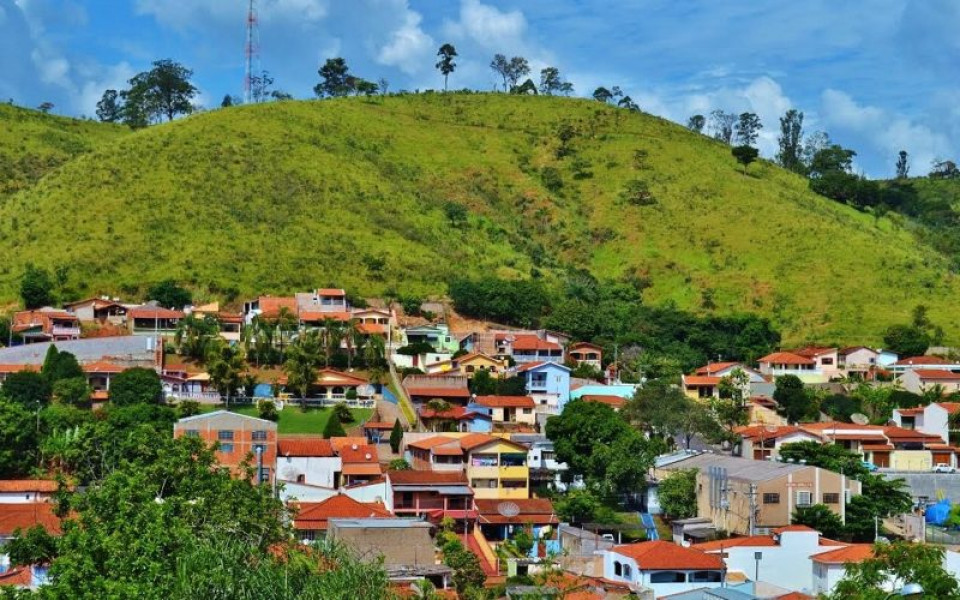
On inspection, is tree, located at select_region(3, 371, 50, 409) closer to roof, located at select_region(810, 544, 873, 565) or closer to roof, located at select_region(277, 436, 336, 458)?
roof, located at select_region(277, 436, 336, 458)

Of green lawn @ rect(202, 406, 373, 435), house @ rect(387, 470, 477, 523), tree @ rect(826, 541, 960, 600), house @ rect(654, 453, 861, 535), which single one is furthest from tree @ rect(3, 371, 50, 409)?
tree @ rect(826, 541, 960, 600)

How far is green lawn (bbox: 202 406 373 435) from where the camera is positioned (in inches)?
2547

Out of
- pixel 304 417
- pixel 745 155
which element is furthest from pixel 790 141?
pixel 304 417

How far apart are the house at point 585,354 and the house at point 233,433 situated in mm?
29293

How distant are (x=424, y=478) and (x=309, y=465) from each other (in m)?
5.45

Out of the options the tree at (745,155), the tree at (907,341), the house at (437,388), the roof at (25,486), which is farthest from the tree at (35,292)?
the tree at (745,155)

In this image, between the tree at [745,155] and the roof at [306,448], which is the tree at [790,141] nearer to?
the tree at [745,155]

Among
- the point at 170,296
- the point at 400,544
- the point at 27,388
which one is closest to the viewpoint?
the point at 400,544

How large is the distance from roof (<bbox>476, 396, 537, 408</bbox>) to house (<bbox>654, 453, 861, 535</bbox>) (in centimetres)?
1518

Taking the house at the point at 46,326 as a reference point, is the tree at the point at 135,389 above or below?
below

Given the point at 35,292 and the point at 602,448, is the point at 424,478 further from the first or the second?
the point at 35,292

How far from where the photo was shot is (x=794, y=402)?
75.1 meters

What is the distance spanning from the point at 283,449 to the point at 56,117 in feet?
324

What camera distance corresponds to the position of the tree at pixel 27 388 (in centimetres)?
6344
